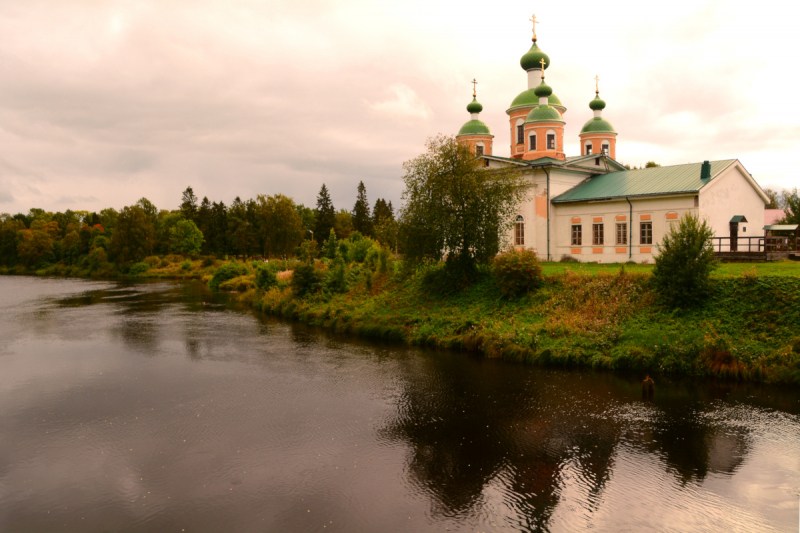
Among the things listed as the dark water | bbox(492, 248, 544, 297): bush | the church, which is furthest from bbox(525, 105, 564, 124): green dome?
the dark water

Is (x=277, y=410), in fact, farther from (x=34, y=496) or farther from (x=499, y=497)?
(x=499, y=497)

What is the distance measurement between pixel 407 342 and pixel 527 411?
8.75m

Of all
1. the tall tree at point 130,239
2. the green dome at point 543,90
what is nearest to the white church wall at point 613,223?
the green dome at point 543,90

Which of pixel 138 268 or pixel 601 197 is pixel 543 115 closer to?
pixel 601 197

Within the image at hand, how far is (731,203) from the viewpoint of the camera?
28.1 meters

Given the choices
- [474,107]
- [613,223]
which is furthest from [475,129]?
[613,223]

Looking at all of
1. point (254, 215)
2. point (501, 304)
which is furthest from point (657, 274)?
point (254, 215)

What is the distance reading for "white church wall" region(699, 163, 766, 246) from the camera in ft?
87.7

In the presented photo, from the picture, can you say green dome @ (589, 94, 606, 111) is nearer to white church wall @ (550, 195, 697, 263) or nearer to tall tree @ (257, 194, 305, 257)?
white church wall @ (550, 195, 697, 263)

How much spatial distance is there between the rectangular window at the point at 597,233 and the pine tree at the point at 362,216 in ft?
139

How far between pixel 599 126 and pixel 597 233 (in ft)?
50.7

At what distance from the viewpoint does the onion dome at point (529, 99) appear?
37.8 meters

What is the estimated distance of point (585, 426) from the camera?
1131cm

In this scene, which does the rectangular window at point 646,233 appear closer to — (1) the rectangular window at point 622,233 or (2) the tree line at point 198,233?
(1) the rectangular window at point 622,233
